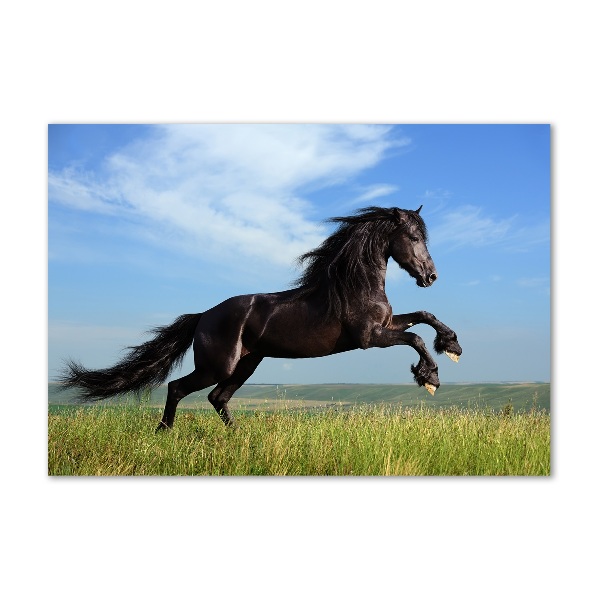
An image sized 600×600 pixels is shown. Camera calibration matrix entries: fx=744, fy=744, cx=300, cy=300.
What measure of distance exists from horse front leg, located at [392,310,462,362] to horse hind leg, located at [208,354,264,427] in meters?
1.17

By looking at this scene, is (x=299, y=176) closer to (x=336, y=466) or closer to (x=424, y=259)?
(x=424, y=259)


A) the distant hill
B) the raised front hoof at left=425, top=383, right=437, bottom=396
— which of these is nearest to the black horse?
the distant hill

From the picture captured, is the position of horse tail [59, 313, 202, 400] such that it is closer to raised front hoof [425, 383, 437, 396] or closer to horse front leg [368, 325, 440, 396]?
horse front leg [368, 325, 440, 396]

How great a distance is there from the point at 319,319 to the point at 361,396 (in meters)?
0.79

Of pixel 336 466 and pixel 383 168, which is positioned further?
pixel 383 168

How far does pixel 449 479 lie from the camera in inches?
207

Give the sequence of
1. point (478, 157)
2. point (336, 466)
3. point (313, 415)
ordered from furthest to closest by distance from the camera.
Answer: point (313, 415), point (478, 157), point (336, 466)

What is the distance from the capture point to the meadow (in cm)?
527

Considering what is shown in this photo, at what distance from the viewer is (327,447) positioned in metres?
5.36

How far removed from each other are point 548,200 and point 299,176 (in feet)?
6.10

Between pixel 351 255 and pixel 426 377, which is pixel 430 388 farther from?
pixel 351 255

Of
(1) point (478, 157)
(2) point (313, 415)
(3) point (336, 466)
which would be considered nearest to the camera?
(3) point (336, 466)
